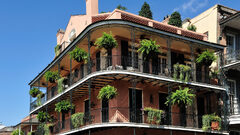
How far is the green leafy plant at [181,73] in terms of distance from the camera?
65.1 feet

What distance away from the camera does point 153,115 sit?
18391 mm

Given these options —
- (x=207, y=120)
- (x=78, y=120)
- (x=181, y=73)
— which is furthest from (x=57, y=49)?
(x=207, y=120)

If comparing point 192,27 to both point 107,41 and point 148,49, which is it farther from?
point 107,41

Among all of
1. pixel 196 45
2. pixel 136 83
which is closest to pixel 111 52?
pixel 136 83

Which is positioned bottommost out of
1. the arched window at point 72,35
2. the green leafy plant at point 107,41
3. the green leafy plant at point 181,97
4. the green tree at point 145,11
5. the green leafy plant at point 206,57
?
the green leafy plant at point 181,97

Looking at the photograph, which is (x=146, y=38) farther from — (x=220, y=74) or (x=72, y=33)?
(x=72, y=33)

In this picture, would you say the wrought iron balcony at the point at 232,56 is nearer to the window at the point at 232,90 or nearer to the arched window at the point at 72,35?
the window at the point at 232,90

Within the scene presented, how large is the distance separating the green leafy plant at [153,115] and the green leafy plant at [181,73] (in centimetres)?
231

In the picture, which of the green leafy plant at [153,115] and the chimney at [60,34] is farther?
the chimney at [60,34]

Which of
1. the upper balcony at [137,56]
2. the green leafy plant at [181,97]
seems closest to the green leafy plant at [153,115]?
the green leafy plant at [181,97]

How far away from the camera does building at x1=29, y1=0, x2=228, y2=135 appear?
61.0ft

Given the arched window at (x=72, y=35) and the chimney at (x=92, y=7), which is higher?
the chimney at (x=92, y=7)

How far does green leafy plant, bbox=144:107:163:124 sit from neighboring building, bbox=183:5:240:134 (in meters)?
5.39

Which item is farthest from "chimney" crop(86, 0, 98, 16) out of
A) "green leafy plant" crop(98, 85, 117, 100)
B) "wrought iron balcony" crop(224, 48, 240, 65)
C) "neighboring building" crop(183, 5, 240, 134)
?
"wrought iron balcony" crop(224, 48, 240, 65)
